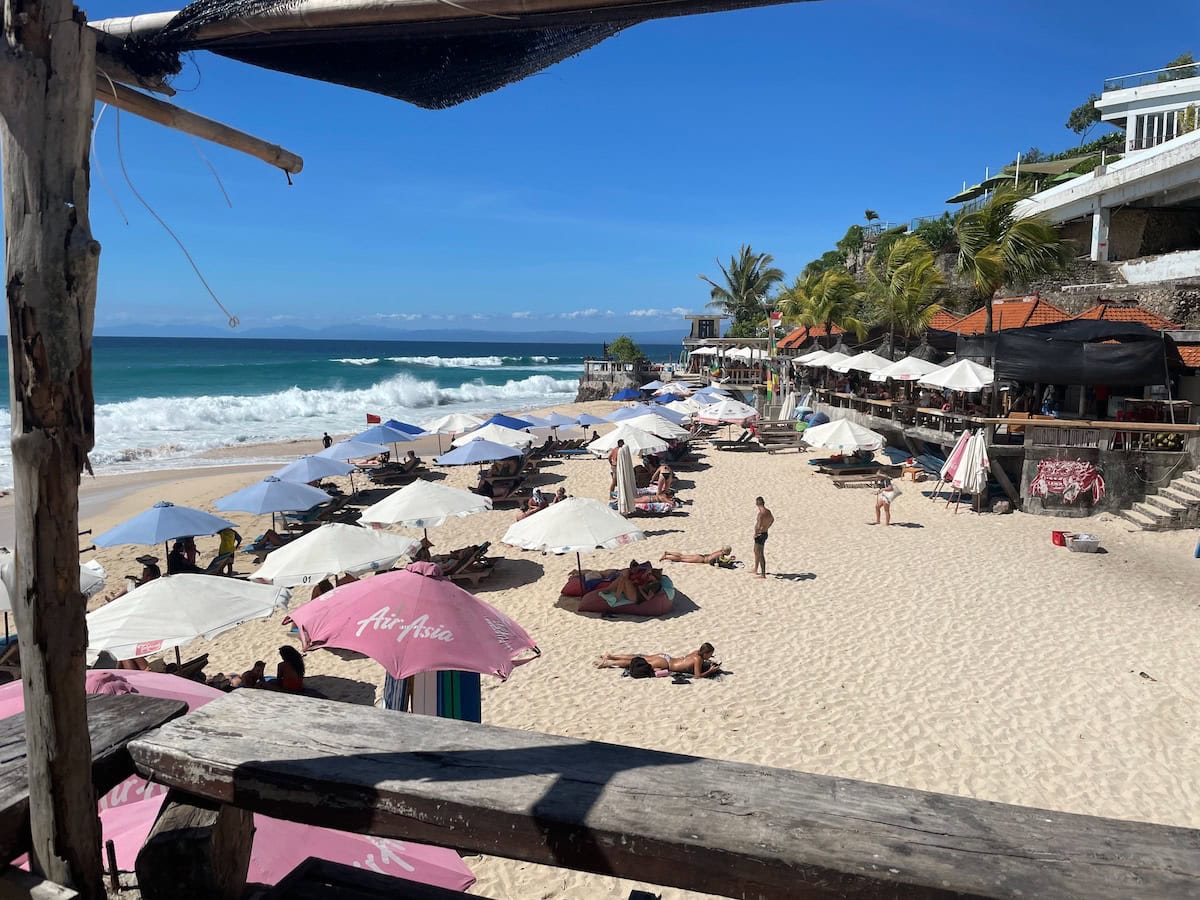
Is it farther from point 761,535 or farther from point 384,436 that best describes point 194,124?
point 384,436

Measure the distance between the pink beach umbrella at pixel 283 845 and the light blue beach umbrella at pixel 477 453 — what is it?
12703mm

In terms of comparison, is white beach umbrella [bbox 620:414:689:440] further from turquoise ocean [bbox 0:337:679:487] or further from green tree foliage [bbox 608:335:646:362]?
green tree foliage [bbox 608:335:646:362]

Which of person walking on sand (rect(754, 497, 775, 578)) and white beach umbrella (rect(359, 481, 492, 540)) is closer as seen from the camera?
white beach umbrella (rect(359, 481, 492, 540))

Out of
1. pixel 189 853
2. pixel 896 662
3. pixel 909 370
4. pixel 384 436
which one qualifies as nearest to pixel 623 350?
pixel 384 436

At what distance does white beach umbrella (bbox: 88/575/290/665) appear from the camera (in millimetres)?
6711

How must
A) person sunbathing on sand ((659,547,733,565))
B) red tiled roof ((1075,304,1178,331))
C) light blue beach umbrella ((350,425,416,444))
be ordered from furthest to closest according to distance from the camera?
light blue beach umbrella ((350,425,416,444)), red tiled roof ((1075,304,1178,331)), person sunbathing on sand ((659,547,733,565))

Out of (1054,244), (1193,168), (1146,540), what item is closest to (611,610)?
(1146,540)

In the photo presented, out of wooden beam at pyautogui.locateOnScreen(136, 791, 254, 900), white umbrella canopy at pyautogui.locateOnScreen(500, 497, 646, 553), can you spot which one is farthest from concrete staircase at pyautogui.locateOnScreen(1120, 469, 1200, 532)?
wooden beam at pyautogui.locateOnScreen(136, 791, 254, 900)

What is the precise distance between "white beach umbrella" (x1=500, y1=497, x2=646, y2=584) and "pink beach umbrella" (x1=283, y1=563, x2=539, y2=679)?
4.09 meters

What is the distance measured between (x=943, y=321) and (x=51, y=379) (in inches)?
1087

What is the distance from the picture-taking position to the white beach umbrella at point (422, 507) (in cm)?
1165

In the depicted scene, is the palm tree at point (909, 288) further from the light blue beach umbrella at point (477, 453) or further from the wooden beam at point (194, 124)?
the wooden beam at point (194, 124)

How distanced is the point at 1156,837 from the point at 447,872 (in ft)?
9.79

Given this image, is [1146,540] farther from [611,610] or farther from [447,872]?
[447,872]
